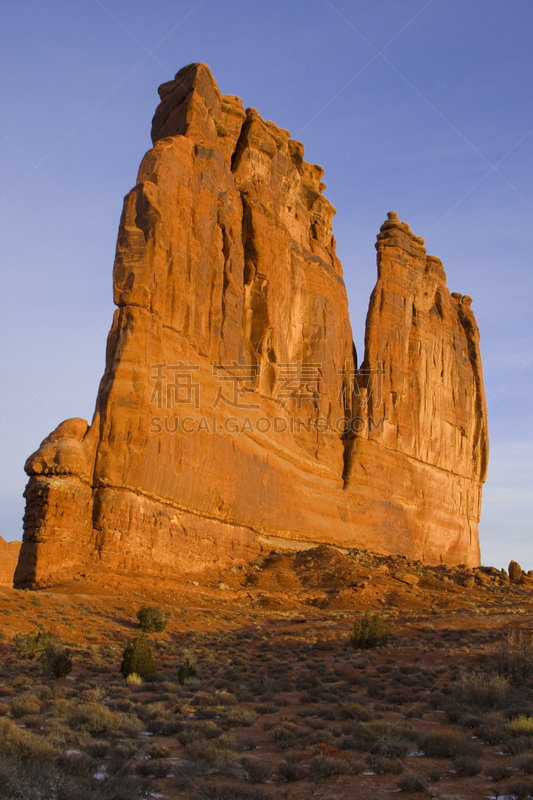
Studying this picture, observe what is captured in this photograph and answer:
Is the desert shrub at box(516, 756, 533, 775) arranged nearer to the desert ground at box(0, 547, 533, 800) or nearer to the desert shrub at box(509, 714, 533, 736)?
the desert ground at box(0, 547, 533, 800)

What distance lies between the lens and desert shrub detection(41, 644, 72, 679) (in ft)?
50.2

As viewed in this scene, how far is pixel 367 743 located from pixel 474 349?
55229mm

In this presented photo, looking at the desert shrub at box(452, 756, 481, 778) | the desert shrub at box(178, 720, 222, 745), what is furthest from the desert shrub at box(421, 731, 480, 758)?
the desert shrub at box(178, 720, 222, 745)

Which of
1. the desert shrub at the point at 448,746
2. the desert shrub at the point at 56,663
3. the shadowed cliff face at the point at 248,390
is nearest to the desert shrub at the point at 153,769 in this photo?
the desert shrub at the point at 448,746

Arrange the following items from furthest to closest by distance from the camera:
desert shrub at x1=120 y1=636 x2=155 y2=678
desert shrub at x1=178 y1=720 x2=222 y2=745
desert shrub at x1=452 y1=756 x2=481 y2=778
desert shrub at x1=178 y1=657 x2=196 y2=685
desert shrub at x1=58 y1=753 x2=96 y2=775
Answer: desert shrub at x1=120 y1=636 x2=155 y2=678 < desert shrub at x1=178 y1=657 x2=196 y2=685 < desert shrub at x1=178 y1=720 x2=222 y2=745 < desert shrub at x1=452 y1=756 x2=481 y2=778 < desert shrub at x1=58 y1=753 x2=96 y2=775

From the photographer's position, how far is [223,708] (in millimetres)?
12500

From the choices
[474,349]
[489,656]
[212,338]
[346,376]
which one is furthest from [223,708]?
[474,349]

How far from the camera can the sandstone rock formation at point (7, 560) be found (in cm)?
4317

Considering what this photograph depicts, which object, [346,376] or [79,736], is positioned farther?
[346,376]

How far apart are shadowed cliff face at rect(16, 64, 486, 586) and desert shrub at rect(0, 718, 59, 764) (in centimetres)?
1748

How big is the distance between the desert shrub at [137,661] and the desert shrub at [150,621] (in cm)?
575

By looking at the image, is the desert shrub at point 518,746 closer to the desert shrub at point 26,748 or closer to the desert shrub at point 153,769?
the desert shrub at point 153,769

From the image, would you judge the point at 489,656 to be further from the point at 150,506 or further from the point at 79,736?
the point at 150,506

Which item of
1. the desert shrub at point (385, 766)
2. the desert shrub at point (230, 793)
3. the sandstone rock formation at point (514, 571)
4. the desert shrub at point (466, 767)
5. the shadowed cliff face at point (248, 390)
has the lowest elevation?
the desert shrub at point (230, 793)
